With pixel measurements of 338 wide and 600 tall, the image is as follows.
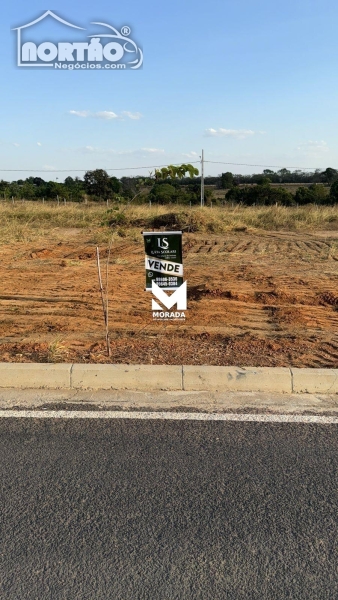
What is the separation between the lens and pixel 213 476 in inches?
127

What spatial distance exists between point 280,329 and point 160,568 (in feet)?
15.2

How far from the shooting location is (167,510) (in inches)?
114

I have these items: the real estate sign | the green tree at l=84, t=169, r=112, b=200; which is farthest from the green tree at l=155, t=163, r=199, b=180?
the green tree at l=84, t=169, r=112, b=200

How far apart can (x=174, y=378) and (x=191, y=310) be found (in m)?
3.27

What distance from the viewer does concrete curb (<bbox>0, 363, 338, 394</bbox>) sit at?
4.54 metres


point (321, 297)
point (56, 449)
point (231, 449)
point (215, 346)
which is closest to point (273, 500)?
point (231, 449)

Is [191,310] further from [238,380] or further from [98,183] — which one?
[98,183]

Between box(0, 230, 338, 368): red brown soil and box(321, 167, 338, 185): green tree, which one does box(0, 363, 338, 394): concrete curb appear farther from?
box(321, 167, 338, 185): green tree

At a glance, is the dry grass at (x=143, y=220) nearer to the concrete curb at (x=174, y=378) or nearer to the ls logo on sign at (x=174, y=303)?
the ls logo on sign at (x=174, y=303)

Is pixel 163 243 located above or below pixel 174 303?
above

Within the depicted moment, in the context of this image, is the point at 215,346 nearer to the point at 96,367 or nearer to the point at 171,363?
the point at 171,363

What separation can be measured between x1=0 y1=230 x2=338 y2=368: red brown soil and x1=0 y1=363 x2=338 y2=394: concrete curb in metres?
0.43

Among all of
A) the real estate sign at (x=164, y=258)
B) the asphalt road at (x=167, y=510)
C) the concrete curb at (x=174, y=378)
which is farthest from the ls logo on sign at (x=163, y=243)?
the asphalt road at (x=167, y=510)

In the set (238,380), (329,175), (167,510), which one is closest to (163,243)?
(238,380)
